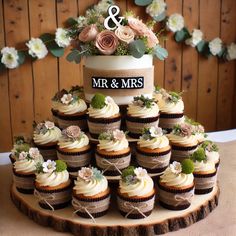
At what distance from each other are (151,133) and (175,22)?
5.75ft

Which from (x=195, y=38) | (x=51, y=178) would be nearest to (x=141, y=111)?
(x=51, y=178)

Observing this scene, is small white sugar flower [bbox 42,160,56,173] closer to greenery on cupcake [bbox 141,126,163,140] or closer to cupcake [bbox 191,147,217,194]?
greenery on cupcake [bbox 141,126,163,140]

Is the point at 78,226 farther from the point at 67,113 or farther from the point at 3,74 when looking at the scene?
the point at 3,74

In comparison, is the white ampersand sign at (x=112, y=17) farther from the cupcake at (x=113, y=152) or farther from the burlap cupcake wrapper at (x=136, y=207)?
the burlap cupcake wrapper at (x=136, y=207)

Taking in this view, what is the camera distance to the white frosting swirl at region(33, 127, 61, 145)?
1780mm

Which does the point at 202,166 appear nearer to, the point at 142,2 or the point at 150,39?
the point at 150,39

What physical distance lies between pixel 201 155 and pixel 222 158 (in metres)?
0.67

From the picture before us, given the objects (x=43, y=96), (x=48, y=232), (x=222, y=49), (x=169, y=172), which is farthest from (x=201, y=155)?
(x=222, y=49)

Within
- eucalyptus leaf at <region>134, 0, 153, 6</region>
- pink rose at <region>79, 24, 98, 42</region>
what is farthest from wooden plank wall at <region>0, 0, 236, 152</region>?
pink rose at <region>79, 24, 98, 42</region>

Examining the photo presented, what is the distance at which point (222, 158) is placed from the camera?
232 cm

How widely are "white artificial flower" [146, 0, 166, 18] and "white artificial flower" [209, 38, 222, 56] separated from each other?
537 mm

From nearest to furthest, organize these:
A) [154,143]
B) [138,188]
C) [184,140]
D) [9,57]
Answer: [138,188], [154,143], [184,140], [9,57]

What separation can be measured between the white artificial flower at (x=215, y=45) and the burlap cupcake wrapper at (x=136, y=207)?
208 centimetres

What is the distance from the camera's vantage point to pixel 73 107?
1755 mm
